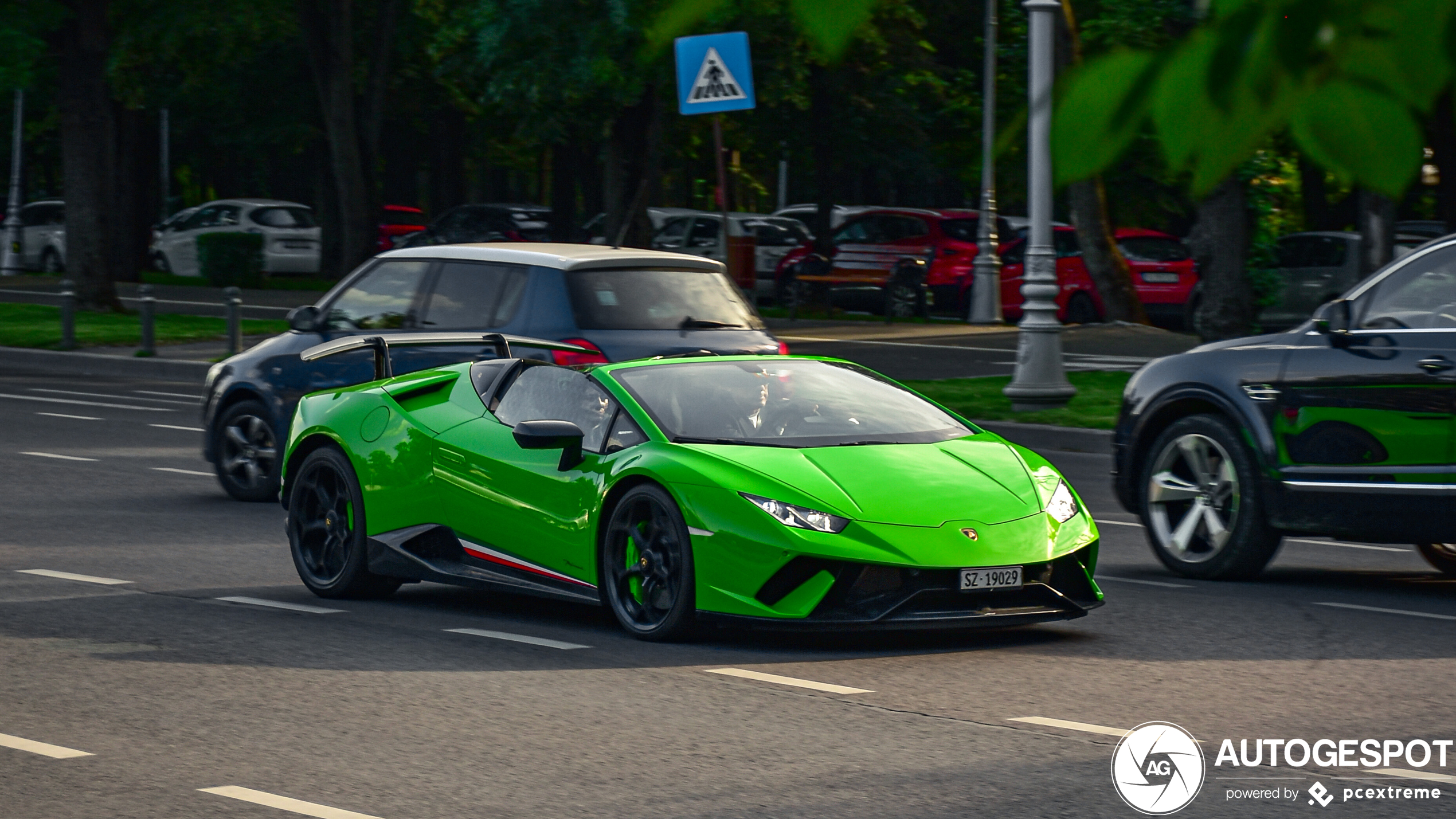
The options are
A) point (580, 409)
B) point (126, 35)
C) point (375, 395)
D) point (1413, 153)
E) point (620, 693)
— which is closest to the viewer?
point (1413, 153)

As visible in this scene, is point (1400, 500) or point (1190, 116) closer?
point (1190, 116)

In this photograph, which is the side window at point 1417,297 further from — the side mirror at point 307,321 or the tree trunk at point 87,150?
the tree trunk at point 87,150

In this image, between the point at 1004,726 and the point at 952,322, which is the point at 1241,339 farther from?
the point at 952,322

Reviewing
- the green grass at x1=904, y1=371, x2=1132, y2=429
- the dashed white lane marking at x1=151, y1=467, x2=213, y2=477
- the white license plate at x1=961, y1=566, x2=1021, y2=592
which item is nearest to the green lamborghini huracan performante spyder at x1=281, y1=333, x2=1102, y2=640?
the white license plate at x1=961, y1=566, x2=1021, y2=592

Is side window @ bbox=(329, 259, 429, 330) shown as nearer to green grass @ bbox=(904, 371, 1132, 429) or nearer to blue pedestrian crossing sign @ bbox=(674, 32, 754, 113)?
green grass @ bbox=(904, 371, 1132, 429)

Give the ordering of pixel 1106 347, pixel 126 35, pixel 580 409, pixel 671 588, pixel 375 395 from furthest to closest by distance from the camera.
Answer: pixel 126 35 < pixel 1106 347 < pixel 375 395 < pixel 580 409 < pixel 671 588

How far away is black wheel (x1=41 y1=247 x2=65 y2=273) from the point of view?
47156 millimetres

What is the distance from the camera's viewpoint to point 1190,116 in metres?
2.33

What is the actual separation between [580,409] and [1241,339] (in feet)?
11.3

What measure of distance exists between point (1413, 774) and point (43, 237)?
1772 inches

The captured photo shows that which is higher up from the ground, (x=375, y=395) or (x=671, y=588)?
(x=375, y=395)

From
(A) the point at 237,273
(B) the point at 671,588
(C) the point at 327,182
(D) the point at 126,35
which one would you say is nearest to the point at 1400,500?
(B) the point at 671,588

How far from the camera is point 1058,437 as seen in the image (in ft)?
56.5

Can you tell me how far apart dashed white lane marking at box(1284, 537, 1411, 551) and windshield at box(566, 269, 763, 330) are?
3480 mm
